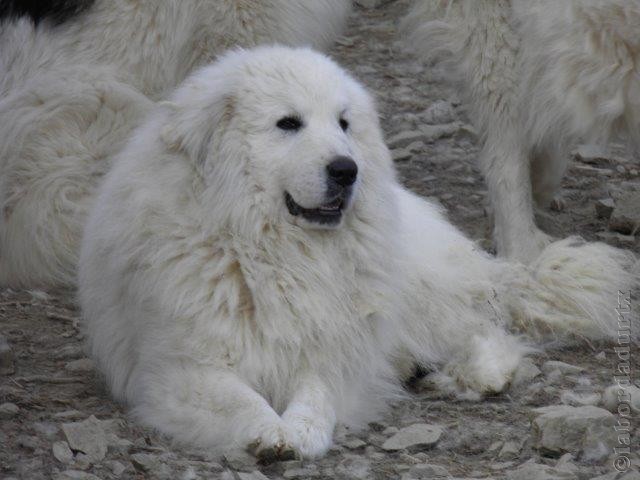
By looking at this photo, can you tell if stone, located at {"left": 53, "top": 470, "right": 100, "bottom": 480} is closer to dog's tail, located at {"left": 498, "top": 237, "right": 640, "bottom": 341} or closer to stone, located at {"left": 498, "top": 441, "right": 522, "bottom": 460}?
stone, located at {"left": 498, "top": 441, "right": 522, "bottom": 460}

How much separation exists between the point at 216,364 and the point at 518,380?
47.8 inches

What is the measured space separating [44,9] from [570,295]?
9.37 ft

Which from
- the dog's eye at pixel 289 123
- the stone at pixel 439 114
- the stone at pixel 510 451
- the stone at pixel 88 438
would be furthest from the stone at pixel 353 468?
the stone at pixel 439 114

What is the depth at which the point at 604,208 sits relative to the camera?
7.46m

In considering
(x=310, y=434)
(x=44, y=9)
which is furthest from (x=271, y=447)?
(x=44, y=9)

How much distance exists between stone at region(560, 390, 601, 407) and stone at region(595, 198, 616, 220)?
2466 mm

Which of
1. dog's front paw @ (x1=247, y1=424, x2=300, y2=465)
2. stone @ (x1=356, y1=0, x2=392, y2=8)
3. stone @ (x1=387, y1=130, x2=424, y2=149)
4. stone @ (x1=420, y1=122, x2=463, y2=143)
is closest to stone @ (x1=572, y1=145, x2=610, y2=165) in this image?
stone @ (x1=420, y1=122, x2=463, y2=143)

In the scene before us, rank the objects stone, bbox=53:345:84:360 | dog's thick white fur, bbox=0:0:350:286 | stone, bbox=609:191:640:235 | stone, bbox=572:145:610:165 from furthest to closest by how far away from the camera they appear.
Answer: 1. stone, bbox=572:145:610:165
2. stone, bbox=609:191:640:235
3. dog's thick white fur, bbox=0:0:350:286
4. stone, bbox=53:345:84:360

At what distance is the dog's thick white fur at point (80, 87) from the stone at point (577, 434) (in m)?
2.67

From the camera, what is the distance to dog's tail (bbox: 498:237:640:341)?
5.63 meters

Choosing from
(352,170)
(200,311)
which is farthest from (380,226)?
(200,311)

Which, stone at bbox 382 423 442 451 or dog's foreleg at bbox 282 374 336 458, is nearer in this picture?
dog's foreleg at bbox 282 374 336 458

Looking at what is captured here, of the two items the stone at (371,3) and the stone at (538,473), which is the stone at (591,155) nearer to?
the stone at (371,3)

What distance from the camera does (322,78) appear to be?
4.81 meters
